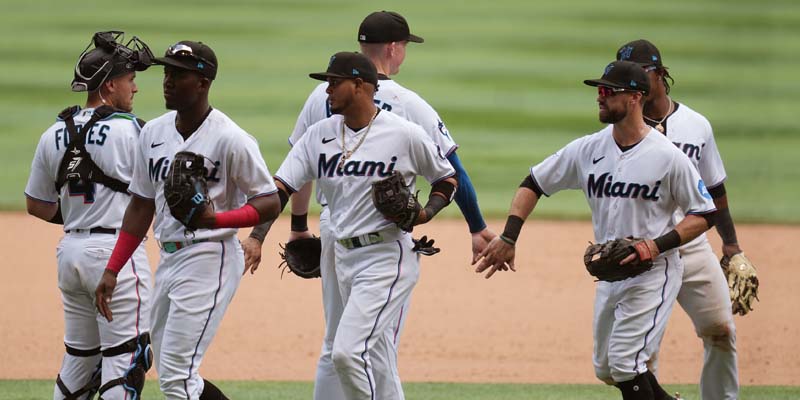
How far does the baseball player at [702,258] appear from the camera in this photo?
5.77 m

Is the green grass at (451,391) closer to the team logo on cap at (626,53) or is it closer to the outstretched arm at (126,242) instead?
the outstretched arm at (126,242)

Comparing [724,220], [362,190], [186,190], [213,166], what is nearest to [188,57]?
[213,166]

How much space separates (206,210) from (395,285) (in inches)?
35.2

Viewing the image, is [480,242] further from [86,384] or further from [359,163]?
[86,384]

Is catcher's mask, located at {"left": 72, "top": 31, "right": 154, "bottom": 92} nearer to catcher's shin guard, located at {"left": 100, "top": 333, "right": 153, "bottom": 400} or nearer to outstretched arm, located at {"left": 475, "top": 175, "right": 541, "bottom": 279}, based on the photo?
catcher's shin guard, located at {"left": 100, "top": 333, "right": 153, "bottom": 400}

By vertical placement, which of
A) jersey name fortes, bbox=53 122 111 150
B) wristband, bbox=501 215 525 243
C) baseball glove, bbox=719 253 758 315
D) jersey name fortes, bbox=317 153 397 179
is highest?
jersey name fortes, bbox=53 122 111 150

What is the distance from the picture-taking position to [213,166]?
489 cm

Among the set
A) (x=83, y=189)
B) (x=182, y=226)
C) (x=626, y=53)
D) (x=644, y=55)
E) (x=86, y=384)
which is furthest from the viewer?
(x=626, y=53)

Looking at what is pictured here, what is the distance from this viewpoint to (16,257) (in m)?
10.7

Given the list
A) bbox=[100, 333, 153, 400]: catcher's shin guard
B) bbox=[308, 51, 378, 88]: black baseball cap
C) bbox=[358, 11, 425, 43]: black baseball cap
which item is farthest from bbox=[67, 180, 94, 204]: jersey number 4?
bbox=[358, 11, 425, 43]: black baseball cap

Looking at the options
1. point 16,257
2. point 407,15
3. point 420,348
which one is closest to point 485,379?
point 420,348

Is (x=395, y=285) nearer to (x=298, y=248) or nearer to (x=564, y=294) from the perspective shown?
(x=298, y=248)

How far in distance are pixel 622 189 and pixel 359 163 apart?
109 centimetres

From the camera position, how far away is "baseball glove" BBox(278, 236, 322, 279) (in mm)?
5871
